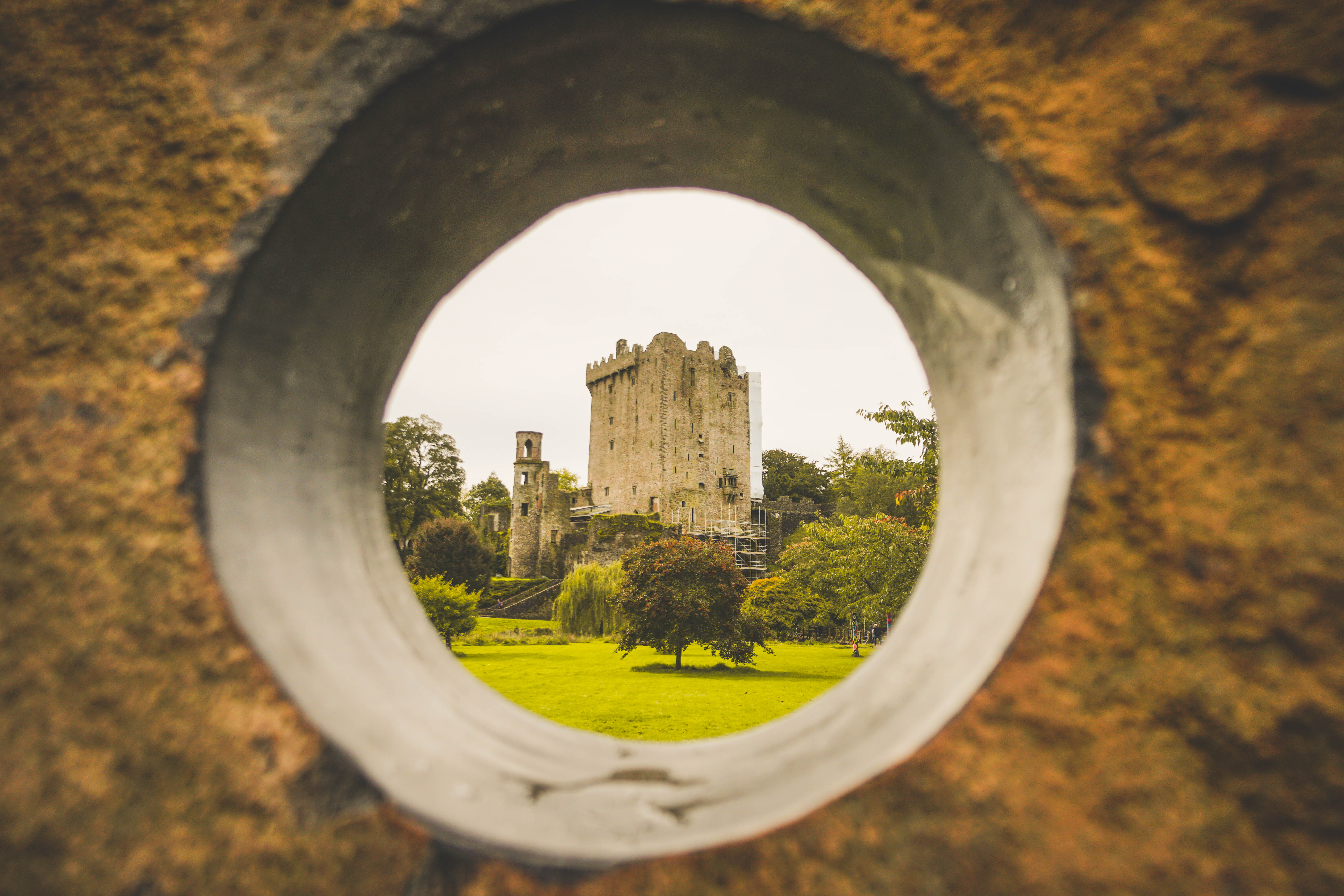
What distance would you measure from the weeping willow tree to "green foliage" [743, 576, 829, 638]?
4.17 meters

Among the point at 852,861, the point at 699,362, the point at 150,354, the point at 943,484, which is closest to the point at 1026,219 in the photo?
the point at 943,484

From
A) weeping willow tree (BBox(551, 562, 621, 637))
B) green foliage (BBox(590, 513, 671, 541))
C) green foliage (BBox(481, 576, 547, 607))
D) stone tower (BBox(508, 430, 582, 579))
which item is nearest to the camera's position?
weeping willow tree (BBox(551, 562, 621, 637))

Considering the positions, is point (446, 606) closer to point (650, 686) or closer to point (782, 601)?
point (650, 686)

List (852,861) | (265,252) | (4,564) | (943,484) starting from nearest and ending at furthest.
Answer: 1. (852,861)
2. (4,564)
3. (265,252)
4. (943,484)

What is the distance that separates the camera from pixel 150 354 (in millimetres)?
1094

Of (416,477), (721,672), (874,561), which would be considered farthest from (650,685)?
(416,477)

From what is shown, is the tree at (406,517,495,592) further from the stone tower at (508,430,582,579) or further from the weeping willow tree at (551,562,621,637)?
the stone tower at (508,430,582,579)

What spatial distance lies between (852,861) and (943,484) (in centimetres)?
91

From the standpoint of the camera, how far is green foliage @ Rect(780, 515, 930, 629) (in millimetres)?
12727

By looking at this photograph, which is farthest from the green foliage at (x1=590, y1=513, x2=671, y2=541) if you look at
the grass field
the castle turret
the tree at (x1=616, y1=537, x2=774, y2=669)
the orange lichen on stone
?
the orange lichen on stone

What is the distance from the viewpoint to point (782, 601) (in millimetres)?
20594

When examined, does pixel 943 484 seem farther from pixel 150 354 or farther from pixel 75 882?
pixel 75 882

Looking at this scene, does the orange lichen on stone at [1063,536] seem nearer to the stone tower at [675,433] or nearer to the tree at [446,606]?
the tree at [446,606]

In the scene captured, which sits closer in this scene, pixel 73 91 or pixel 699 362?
pixel 73 91
